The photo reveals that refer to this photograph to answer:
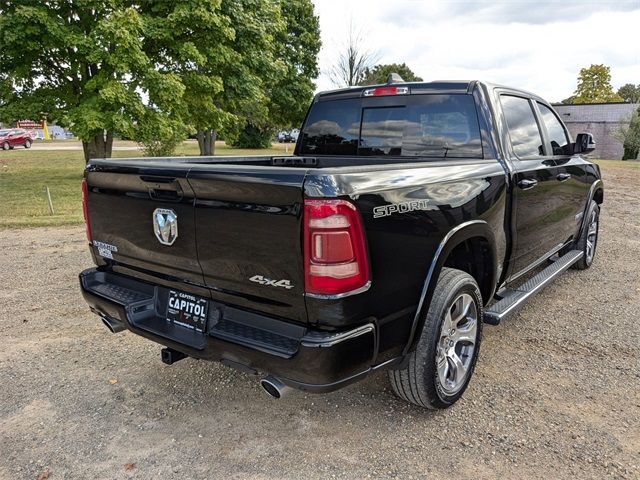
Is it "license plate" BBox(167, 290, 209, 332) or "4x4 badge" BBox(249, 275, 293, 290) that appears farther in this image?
"license plate" BBox(167, 290, 209, 332)

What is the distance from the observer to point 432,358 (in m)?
2.59

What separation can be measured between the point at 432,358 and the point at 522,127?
2.28 m

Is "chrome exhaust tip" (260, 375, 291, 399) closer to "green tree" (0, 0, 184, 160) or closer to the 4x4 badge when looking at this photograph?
the 4x4 badge

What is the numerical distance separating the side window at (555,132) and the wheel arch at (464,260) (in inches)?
73.6

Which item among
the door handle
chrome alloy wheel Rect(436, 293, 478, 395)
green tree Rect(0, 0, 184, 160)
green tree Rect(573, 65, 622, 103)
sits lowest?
chrome alloy wheel Rect(436, 293, 478, 395)

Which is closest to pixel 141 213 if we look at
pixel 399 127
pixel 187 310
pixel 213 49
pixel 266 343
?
pixel 187 310

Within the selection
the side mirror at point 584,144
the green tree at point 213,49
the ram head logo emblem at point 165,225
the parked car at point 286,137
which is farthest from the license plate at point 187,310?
the parked car at point 286,137

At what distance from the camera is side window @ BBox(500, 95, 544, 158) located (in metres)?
3.62

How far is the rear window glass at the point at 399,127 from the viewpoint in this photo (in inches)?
132

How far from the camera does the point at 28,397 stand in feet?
Result: 9.98

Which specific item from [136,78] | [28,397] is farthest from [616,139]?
[28,397]

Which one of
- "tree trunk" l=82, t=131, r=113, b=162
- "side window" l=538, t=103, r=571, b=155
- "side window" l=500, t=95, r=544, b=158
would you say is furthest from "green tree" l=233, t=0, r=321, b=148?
"side window" l=500, t=95, r=544, b=158

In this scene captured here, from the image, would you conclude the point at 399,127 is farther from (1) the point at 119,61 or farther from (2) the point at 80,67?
(2) the point at 80,67

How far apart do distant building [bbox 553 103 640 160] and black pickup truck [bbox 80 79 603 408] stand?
39.5 metres
